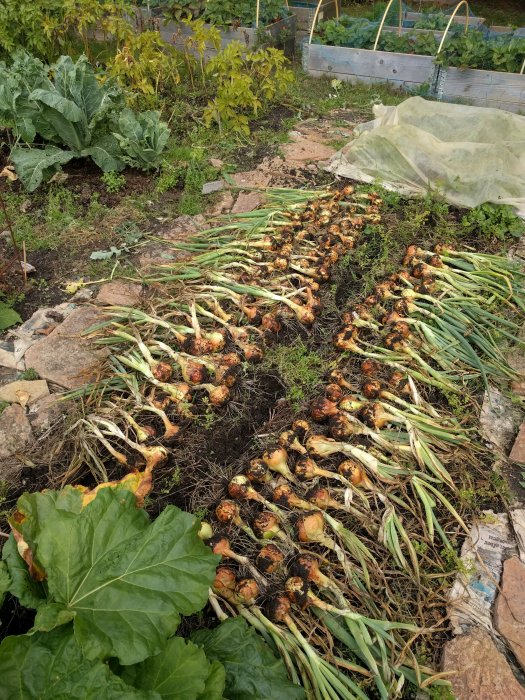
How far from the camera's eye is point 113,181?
4.37 m

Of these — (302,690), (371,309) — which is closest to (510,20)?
(371,309)

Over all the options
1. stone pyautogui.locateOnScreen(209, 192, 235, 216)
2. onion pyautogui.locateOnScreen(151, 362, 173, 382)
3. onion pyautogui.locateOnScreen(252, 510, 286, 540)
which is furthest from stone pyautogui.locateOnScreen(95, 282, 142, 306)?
onion pyautogui.locateOnScreen(252, 510, 286, 540)

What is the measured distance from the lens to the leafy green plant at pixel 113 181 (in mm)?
4363

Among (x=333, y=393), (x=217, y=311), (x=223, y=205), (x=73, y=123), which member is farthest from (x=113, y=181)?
(x=333, y=393)

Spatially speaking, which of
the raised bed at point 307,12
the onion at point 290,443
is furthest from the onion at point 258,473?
the raised bed at point 307,12

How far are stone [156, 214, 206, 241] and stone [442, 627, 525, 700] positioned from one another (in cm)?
301

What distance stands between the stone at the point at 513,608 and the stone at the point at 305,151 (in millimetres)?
3854

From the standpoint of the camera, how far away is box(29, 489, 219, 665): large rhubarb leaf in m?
1.36

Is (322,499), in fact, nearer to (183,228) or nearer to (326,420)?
(326,420)

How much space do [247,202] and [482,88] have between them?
3.47 meters

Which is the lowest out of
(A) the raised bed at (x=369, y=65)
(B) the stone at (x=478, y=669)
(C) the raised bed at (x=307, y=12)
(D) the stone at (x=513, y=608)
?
(B) the stone at (x=478, y=669)

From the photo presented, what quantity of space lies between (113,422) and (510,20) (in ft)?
33.8

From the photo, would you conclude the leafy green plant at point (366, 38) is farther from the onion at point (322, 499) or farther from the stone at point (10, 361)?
the onion at point (322, 499)

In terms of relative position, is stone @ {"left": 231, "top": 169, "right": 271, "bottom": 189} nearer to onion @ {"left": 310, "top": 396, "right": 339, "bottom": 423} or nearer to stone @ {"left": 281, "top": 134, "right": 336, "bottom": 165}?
stone @ {"left": 281, "top": 134, "right": 336, "bottom": 165}
